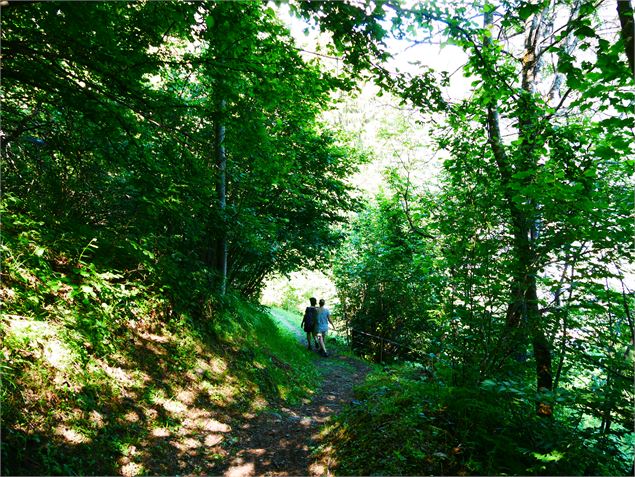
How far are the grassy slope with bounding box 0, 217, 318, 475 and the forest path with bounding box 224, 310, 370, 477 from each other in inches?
9.8

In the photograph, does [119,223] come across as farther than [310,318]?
No

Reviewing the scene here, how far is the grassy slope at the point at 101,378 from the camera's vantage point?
127 inches

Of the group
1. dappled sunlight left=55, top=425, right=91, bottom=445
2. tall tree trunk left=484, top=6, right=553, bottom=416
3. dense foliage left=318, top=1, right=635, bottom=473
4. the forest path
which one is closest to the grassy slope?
dappled sunlight left=55, top=425, right=91, bottom=445

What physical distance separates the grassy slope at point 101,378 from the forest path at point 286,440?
25 centimetres

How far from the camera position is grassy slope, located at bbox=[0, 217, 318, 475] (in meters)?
3.24

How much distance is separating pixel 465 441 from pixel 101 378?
404 centimetres

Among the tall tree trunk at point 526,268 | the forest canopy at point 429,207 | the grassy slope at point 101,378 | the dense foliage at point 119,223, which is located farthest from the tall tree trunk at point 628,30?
the grassy slope at point 101,378

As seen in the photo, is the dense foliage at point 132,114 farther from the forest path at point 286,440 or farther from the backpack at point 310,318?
the backpack at point 310,318

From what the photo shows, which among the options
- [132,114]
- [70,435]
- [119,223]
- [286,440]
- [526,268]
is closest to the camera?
[70,435]

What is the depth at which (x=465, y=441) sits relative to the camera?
3.78 meters

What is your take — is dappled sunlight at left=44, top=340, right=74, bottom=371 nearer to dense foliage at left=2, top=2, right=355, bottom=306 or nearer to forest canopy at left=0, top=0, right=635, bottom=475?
forest canopy at left=0, top=0, right=635, bottom=475

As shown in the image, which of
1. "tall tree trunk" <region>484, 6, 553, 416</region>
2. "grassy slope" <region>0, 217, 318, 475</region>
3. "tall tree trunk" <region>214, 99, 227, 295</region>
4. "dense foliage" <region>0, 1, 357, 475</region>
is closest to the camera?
"grassy slope" <region>0, 217, 318, 475</region>

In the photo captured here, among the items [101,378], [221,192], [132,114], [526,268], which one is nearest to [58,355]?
[101,378]

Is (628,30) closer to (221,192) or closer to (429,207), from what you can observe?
(429,207)
